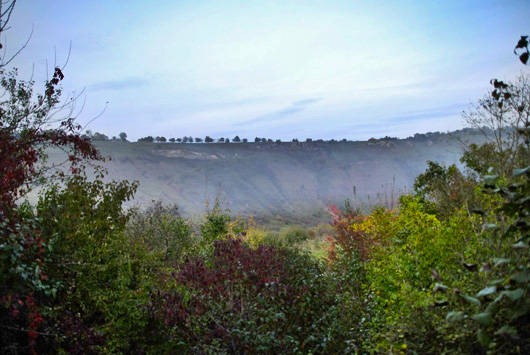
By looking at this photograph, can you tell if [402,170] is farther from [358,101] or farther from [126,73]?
[126,73]

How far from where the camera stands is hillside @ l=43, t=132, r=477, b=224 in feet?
115

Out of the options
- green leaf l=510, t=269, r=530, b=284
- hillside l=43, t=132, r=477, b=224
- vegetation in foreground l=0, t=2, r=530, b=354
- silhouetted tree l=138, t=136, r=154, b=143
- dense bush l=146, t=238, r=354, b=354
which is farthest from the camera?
silhouetted tree l=138, t=136, r=154, b=143

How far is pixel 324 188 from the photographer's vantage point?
41.0 metres

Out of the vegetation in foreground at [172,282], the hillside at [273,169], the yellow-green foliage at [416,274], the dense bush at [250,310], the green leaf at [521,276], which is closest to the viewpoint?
the green leaf at [521,276]

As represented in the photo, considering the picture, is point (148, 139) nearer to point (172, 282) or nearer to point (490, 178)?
point (172, 282)

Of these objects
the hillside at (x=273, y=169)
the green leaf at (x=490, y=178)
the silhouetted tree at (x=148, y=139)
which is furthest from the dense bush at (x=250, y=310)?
the silhouetted tree at (x=148, y=139)

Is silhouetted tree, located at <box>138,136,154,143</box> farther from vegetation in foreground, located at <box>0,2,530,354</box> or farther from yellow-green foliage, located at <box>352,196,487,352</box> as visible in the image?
yellow-green foliage, located at <box>352,196,487,352</box>

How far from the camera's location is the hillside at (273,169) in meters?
35.1

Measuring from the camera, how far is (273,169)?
141ft

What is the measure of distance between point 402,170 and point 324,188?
30.0ft

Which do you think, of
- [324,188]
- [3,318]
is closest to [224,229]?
[3,318]

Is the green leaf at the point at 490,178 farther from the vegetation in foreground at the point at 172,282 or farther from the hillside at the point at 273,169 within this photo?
the hillside at the point at 273,169

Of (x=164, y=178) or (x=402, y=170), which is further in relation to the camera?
(x=402, y=170)

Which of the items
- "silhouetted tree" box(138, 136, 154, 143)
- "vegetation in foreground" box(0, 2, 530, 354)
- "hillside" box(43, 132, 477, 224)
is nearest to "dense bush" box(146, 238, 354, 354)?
"vegetation in foreground" box(0, 2, 530, 354)
